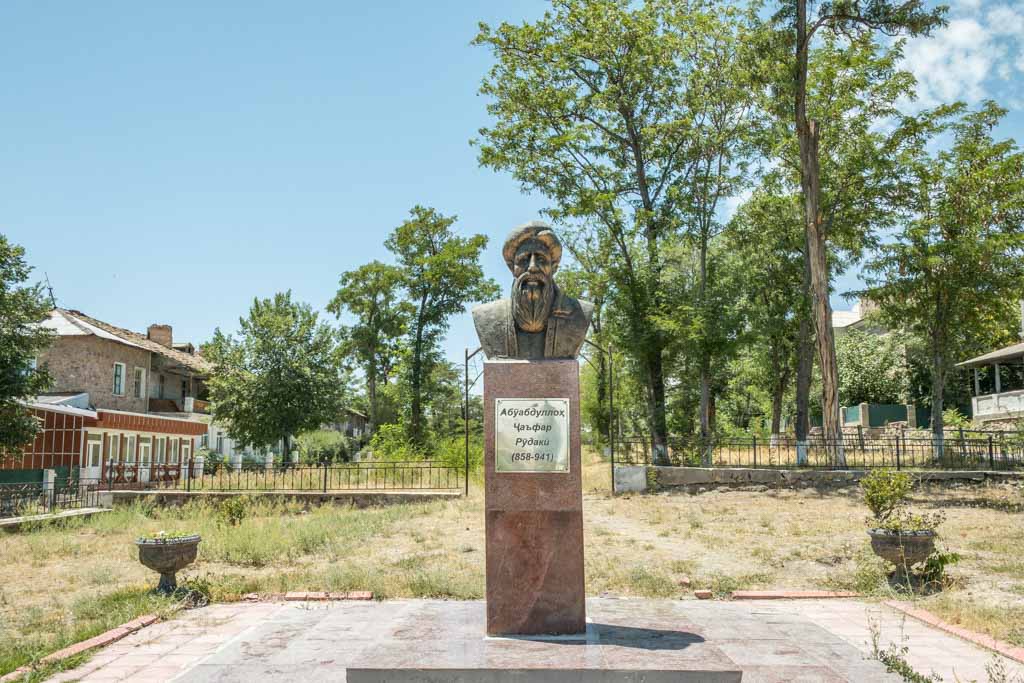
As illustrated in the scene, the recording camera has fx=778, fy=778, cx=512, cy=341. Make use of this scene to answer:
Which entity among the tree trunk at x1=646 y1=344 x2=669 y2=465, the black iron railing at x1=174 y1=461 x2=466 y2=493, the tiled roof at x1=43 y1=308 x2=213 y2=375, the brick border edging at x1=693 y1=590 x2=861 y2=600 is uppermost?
the tiled roof at x1=43 y1=308 x2=213 y2=375

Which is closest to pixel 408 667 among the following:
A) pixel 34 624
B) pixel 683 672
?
pixel 683 672

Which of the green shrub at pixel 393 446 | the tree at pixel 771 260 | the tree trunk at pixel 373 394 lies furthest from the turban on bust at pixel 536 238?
the tree trunk at pixel 373 394

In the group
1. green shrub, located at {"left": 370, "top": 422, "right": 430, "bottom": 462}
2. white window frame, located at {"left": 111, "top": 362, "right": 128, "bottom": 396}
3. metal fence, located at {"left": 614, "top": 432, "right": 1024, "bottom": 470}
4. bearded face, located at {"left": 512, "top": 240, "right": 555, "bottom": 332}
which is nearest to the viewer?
bearded face, located at {"left": 512, "top": 240, "right": 555, "bottom": 332}

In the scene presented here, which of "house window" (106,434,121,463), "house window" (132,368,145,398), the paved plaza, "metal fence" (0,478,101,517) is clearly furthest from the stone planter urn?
"house window" (132,368,145,398)

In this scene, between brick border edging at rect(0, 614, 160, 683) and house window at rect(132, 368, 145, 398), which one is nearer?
brick border edging at rect(0, 614, 160, 683)

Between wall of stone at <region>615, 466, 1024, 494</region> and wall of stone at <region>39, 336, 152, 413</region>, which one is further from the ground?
wall of stone at <region>39, 336, 152, 413</region>

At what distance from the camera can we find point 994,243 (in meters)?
20.9

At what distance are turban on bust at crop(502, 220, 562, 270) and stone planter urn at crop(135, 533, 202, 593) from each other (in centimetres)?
485

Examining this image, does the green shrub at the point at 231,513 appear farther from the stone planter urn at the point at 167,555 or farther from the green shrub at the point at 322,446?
the green shrub at the point at 322,446

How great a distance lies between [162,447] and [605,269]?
67.5 ft

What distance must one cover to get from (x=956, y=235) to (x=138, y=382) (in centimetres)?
3076

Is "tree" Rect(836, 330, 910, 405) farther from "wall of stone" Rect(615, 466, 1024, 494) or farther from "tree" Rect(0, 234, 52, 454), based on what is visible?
"tree" Rect(0, 234, 52, 454)

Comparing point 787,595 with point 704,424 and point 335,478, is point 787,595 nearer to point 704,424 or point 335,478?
point 704,424

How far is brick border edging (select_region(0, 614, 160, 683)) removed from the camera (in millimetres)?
5398
